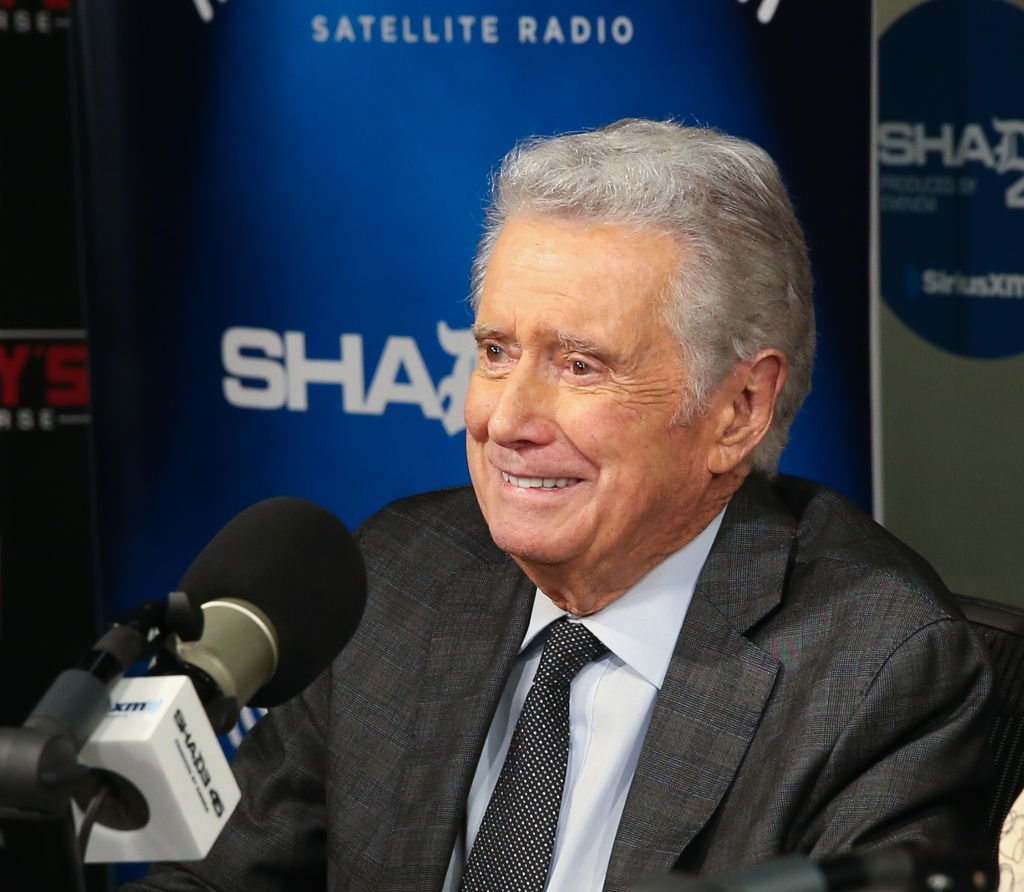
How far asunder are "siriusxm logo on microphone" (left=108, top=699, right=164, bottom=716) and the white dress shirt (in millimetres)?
926

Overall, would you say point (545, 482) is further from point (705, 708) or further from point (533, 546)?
point (705, 708)

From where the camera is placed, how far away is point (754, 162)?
193 centimetres

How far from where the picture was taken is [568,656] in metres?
1.99

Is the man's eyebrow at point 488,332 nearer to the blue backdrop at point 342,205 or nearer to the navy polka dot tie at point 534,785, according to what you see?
the navy polka dot tie at point 534,785

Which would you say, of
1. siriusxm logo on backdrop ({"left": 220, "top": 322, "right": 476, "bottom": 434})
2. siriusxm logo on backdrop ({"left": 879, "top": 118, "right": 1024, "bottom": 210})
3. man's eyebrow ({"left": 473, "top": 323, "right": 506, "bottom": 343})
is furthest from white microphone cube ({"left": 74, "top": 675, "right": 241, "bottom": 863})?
siriusxm logo on backdrop ({"left": 879, "top": 118, "right": 1024, "bottom": 210})

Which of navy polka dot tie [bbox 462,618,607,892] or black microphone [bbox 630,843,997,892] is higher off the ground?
black microphone [bbox 630,843,997,892]

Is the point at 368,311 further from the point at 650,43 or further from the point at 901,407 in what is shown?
the point at 901,407

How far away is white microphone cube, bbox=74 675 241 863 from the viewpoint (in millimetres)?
1043

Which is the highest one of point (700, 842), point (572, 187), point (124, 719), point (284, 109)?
point (284, 109)

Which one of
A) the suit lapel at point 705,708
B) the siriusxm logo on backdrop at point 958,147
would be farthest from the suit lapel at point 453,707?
the siriusxm logo on backdrop at point 958,147

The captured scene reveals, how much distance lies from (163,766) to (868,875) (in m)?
0.46

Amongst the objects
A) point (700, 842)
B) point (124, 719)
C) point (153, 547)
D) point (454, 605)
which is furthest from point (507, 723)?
point (153, 547)

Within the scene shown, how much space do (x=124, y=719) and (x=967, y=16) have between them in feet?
10.0

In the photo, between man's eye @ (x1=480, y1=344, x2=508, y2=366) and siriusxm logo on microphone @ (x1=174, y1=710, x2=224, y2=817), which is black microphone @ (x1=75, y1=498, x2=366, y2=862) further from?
man's eye @ (x1=480, y1=344, x2=508, y2=366)
